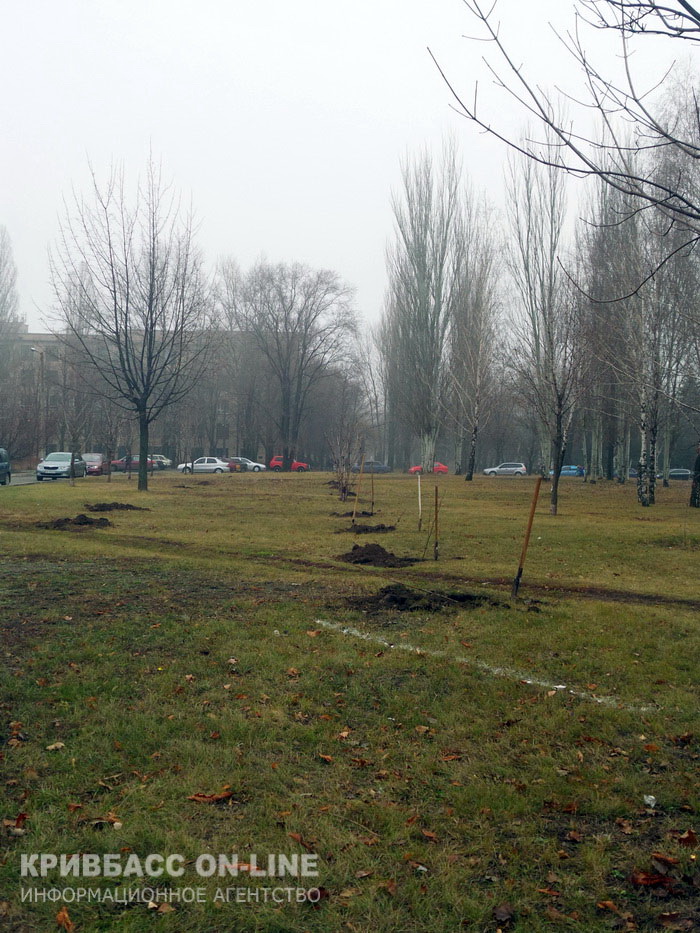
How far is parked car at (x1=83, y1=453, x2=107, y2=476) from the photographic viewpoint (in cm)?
4644

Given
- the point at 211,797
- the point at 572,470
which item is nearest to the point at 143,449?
the point at 211,797

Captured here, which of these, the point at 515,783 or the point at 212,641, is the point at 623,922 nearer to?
the point at 515,783

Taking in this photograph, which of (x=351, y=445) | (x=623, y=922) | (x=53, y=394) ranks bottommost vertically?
(x=623, y=922)

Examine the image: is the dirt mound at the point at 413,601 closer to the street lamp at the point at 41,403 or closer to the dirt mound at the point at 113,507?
the dirt mound at the point at 113,507

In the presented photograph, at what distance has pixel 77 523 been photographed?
640 inches

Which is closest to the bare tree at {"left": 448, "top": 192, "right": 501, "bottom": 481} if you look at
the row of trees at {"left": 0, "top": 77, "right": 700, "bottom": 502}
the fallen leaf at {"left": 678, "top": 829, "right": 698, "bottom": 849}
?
the row of trees at {"left": 0, "top": 77, "right": 700, "bottom": 502}

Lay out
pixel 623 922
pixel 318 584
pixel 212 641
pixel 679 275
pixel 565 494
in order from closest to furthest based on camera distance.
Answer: pixel 623 922
pixel 212 641
pixel 318 584
pixel 679 275
pixel 565 494

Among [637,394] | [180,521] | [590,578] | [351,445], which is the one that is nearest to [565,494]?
[637,394]

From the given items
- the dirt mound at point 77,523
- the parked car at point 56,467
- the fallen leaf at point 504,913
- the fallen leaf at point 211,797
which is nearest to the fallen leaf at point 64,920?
the fallen leaf at point 211,797

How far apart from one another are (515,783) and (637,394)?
23458 mm

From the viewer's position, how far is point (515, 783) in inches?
165

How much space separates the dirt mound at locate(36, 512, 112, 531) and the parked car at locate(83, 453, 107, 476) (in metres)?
30.6

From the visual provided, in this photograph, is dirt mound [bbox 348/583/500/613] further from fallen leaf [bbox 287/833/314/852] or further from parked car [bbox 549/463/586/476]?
parked car [bbox 549/463/586/476]

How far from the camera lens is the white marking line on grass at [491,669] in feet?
17.7
